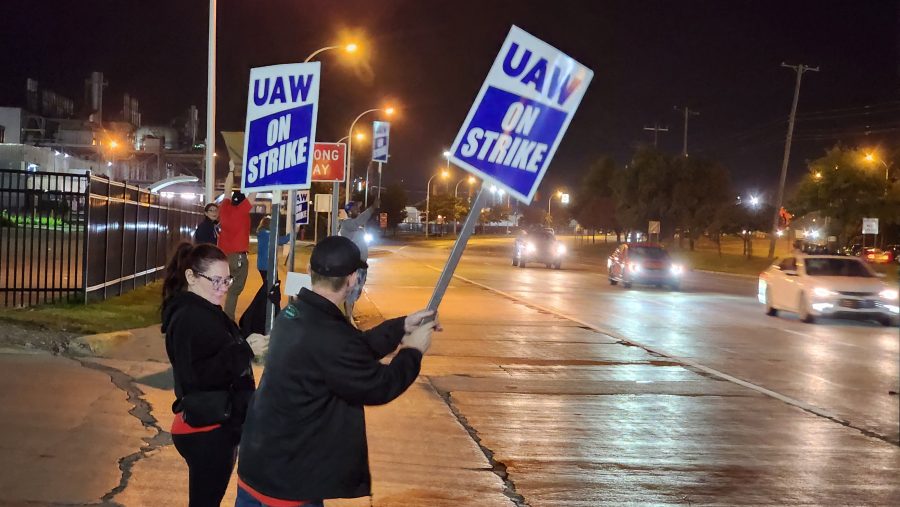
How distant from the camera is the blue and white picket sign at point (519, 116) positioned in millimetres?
3824

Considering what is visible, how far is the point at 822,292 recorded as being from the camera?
60.7ft

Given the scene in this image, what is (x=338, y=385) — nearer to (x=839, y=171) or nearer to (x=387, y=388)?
(x=387, y=388)

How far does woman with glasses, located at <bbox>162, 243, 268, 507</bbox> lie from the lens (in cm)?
398

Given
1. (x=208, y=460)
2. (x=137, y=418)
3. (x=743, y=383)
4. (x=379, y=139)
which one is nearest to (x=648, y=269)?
(x=379, y=139)

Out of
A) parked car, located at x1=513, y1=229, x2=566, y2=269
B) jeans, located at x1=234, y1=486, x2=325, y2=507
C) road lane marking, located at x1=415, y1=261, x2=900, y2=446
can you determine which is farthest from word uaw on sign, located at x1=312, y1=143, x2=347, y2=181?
parked car, located at x1=513, y1=229, x2=566, y2=269

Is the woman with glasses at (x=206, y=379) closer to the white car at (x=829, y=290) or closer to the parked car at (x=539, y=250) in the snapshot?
the white car at (x=829, y=290)

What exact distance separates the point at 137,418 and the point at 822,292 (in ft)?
47.8

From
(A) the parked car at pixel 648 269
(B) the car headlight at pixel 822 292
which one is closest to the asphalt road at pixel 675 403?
(B) the car headlight at pixel 822 292

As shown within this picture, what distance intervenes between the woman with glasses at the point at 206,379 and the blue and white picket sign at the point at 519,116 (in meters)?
1.28

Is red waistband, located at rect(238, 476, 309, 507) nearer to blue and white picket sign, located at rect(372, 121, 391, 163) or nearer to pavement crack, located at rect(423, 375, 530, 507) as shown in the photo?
pavement crack, located at rect(423, 375, 530, 507)

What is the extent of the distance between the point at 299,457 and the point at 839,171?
57.4 metres

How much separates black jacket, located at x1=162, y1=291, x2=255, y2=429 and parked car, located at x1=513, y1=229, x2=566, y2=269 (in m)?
38.0

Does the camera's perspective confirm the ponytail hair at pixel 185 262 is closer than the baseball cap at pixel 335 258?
No

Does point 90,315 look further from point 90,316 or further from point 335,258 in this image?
point 335,258
